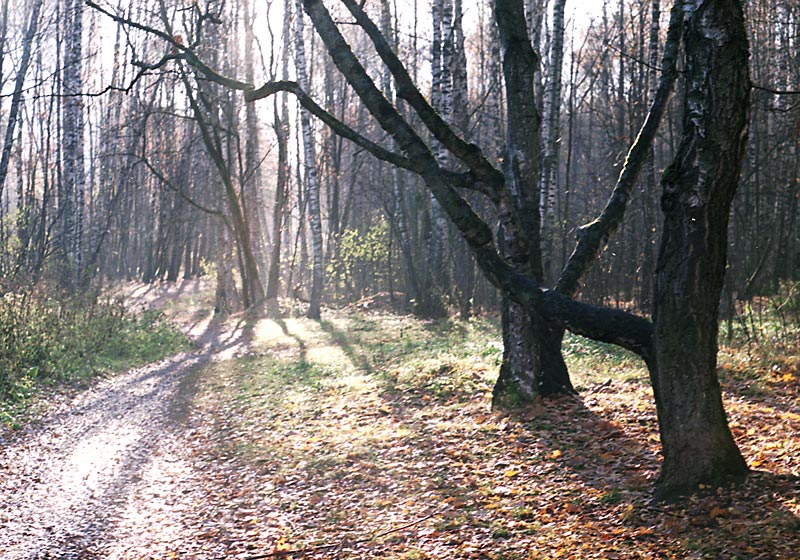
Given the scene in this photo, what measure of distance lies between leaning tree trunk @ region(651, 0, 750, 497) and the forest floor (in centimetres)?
37

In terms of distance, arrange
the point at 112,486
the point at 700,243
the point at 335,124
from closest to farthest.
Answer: the point at 700,243 < the point at 335,124 < the point at 112,486

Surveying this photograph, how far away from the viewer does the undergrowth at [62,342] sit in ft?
38.7

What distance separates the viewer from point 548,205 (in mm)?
16750

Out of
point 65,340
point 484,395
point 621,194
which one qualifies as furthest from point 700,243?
point 65,340

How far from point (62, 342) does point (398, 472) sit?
955cm

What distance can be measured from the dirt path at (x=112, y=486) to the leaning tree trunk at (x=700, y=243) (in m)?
3.86

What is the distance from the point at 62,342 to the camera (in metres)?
14.7

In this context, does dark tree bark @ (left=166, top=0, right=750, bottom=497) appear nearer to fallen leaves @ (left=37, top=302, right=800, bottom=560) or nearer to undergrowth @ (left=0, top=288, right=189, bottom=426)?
fallen leaves @ (left=37, top=302, right=800, bottom=560)

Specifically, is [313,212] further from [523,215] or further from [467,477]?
[467,477]

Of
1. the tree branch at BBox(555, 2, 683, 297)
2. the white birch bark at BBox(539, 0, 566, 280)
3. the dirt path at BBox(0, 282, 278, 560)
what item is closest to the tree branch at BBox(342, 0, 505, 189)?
the tree branch at BBox(555, 2, 683, 297)

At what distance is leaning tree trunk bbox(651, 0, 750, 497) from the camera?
5.23 meters

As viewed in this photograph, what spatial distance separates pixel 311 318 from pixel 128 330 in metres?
6.36

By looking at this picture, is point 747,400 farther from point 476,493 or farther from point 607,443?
point 476,493

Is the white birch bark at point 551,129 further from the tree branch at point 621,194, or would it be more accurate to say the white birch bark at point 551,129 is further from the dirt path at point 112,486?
the dirt path at point 112,486
